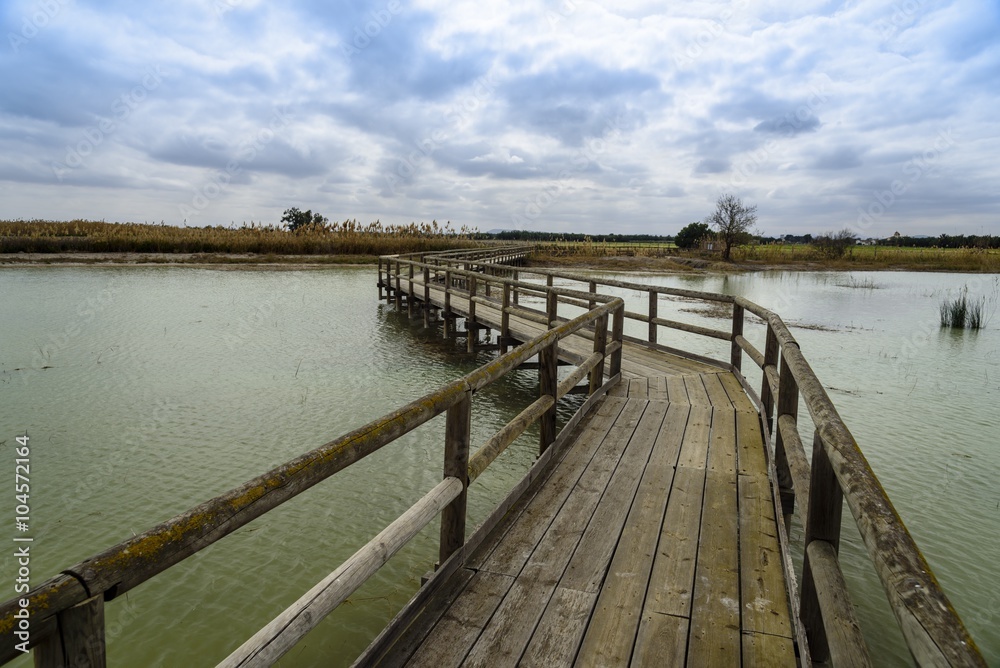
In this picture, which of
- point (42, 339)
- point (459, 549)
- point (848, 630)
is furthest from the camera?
point (42, 339)

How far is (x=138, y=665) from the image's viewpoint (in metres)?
3.24

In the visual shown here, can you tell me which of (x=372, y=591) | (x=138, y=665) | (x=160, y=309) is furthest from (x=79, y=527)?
(x=160, y=309)

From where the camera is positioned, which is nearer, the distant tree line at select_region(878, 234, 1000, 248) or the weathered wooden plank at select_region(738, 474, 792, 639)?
the weathered wooden plank at select_region(738, 474, 792, 639)

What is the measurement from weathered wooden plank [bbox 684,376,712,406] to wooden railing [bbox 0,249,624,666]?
301 cm

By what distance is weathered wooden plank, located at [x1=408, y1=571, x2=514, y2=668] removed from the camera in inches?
88.2

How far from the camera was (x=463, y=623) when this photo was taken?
8.07ft

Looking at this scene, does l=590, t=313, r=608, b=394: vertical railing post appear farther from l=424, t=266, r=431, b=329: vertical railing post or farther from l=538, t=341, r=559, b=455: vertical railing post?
l=424, t=266, r=431, b=329: vertical railing post

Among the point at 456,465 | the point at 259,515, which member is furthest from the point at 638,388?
the point at 259,515

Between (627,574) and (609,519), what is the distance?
23.9 inches

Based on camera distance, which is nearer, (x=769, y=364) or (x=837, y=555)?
(x=837, y=555)

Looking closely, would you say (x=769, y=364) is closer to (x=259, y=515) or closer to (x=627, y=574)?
(x=627, y=574)

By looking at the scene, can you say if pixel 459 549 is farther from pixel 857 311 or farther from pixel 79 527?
pixel 857 311

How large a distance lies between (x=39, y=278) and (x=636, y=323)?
21978 millimetres

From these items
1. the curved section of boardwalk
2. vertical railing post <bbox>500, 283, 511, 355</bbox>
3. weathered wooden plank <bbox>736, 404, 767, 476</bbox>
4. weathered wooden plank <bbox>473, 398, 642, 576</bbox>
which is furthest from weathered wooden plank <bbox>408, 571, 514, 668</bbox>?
vertical railing post <bbox>500, 283, 511, 355</bbox>
